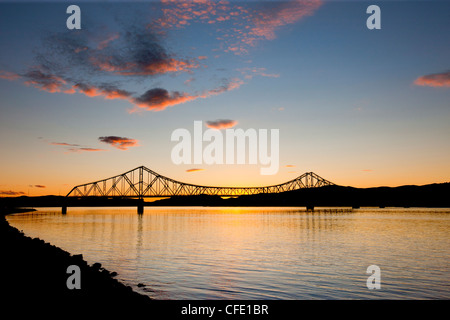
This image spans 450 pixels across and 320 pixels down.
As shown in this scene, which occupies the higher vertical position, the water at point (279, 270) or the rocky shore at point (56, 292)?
the rocky shore at point (56, 292)

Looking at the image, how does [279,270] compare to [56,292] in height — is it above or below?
below

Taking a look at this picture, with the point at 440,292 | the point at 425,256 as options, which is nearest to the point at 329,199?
the point at 425,256

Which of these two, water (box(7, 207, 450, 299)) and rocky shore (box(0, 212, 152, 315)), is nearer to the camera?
rocky shore (box(0, 212, 152, 315))

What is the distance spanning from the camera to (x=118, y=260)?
2956 cm

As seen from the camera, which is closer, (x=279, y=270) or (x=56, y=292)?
(x=56, y=292)

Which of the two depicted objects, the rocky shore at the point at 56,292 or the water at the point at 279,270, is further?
the water at the point at 279,270

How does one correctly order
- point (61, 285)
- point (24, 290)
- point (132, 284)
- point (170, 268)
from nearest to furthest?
point (24, 290), point (61, 285), point (132, 284), point (170, 268)

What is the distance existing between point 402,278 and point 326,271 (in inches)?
175

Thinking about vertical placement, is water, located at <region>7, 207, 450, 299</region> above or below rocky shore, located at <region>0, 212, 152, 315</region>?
below
